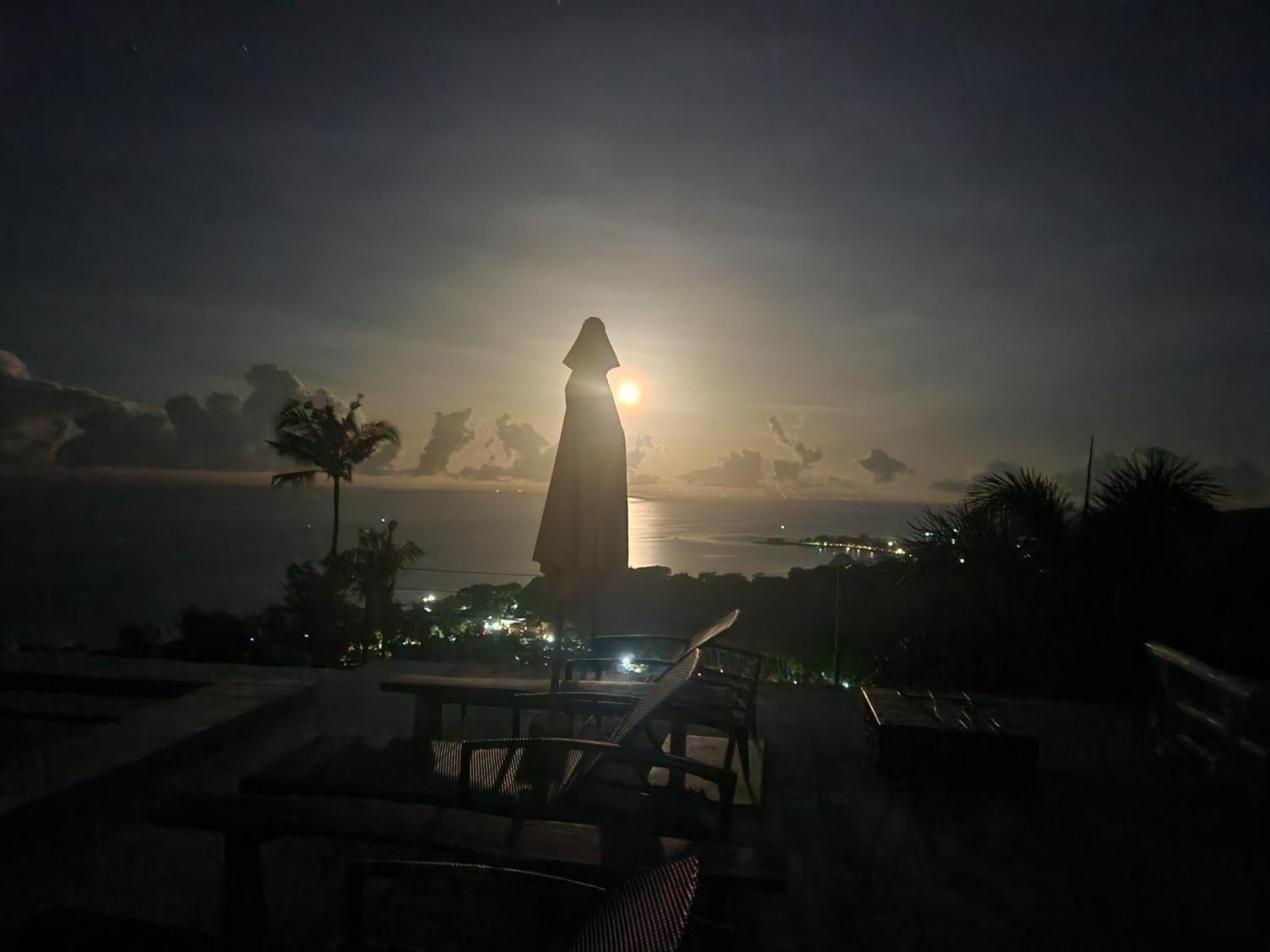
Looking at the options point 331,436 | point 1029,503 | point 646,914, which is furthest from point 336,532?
point 646,914

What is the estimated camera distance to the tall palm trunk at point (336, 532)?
55.4 ft

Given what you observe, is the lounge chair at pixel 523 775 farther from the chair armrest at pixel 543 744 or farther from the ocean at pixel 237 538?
the ocean at pixel 237 538

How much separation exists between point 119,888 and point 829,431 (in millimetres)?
14724

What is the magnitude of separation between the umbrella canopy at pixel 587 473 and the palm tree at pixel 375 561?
913cm

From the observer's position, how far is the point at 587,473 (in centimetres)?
416

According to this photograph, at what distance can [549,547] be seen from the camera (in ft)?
13.9

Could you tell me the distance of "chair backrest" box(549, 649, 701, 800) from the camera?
294 centimetres

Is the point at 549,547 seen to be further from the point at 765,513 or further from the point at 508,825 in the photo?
the point at 765,513

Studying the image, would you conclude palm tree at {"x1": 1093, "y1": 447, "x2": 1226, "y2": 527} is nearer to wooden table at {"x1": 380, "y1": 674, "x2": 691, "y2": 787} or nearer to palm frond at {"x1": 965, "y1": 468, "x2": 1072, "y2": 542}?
palm frond at {"x1": 965, "y1": 468, "x2": 1072, "y2": 542}

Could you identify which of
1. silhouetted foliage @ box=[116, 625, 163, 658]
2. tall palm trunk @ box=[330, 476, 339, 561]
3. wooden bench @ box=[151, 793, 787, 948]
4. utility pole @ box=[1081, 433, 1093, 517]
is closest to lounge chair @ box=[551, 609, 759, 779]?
wooden bench @ box=[151, 793, 787, 948]

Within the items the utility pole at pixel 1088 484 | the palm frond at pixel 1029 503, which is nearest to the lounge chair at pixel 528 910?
the palm frond at pixel 1029 503

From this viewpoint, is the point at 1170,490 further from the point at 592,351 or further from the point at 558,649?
the point at 558,649

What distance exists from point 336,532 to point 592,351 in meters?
15.5

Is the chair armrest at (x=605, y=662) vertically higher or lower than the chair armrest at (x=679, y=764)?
lower
